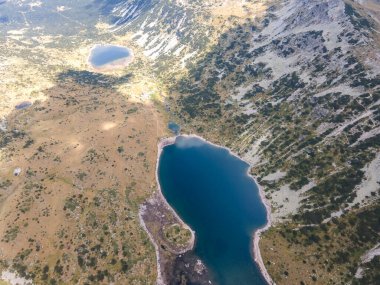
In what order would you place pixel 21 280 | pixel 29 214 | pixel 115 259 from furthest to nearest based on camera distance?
pixel 29 214 → pixel 115 259 → pixel 21 280

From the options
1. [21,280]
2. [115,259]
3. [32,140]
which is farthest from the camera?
[32,140]

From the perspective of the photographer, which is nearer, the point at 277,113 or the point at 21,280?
the point at 21,280

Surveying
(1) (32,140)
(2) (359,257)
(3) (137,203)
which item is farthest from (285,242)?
(1) (32,140)

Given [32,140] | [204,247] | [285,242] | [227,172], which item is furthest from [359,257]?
[32,140]

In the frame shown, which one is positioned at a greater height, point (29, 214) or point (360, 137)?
point (360, 137)

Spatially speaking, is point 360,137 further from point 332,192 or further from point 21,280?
point 21,280

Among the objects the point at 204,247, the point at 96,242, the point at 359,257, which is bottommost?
the point at 96,242

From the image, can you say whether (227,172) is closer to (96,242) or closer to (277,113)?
(277,113)
